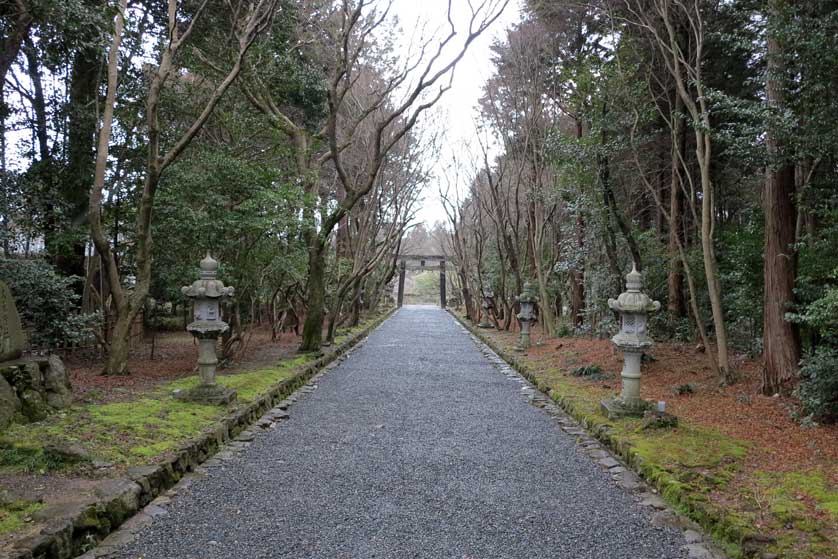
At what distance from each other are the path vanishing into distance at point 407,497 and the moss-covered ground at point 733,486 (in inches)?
10.6

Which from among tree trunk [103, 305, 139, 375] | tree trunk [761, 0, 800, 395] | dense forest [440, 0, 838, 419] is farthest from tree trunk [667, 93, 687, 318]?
tree trunk [103, 305, 139, 375]

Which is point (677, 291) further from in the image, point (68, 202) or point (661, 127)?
point (68, 202)

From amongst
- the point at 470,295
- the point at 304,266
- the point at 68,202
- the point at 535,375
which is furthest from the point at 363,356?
the point at 470,295

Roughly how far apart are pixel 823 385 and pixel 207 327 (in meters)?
6.18

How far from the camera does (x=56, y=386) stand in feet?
19.2

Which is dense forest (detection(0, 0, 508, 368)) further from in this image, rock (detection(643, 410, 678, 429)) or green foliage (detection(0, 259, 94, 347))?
rock (detection(643, 410, 678, 429))

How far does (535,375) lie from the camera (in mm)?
9406

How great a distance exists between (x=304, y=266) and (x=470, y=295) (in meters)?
14.0

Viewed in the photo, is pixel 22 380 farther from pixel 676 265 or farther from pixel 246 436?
pixel 676 265

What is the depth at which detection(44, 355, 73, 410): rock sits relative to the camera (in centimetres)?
575

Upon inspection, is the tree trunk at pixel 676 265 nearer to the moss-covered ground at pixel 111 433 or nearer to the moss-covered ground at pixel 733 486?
the moss-covered ground at pixel 733 486

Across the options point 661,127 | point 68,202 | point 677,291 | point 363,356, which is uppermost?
point 661,127

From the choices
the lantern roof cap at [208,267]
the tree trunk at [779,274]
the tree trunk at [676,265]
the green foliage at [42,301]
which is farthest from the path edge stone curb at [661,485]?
the green foliage at [42,301]

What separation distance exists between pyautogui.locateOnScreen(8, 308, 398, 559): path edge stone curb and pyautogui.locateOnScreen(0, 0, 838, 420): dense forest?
11.3 ft
